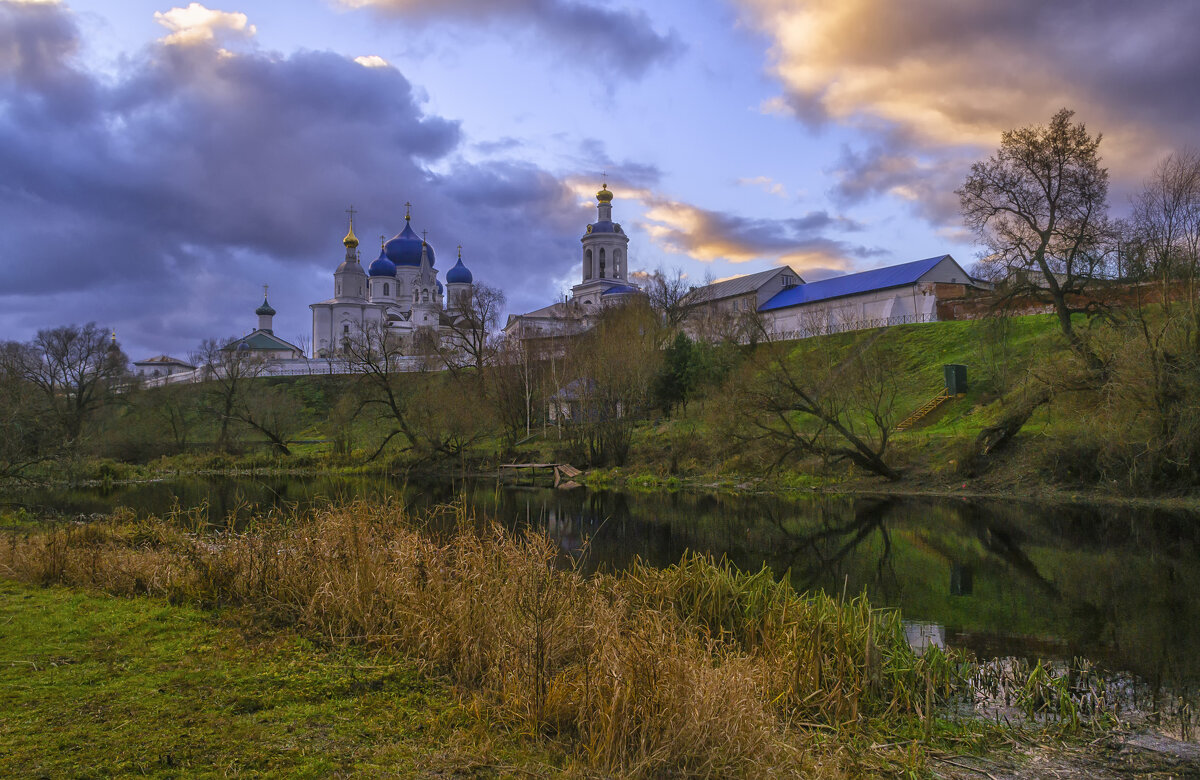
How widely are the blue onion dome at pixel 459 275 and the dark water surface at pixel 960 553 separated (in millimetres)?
63263

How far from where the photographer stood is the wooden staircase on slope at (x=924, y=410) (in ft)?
116

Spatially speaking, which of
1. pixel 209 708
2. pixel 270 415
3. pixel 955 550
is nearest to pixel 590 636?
pixel 209 708

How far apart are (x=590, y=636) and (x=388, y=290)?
8793 cm

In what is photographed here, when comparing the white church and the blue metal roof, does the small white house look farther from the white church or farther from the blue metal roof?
the blue metal roof

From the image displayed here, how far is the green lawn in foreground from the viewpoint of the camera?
4434mm

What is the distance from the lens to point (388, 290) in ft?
296

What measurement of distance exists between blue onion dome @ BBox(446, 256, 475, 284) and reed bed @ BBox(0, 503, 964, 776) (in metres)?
80.4

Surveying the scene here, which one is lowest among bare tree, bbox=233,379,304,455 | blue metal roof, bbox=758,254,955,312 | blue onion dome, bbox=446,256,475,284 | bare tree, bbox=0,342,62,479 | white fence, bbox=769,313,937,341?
bare tree, bbox=0,342,62,479

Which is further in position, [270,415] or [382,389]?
[270,415]

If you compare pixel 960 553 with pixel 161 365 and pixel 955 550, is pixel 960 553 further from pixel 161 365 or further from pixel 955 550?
pixel 161 365

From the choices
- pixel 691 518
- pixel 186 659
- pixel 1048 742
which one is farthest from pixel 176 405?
pixel 1048 742

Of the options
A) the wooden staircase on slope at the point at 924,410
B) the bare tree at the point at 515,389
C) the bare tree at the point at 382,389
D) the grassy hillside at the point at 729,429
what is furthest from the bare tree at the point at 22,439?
the wooden staircase on slope at the point at 924,410

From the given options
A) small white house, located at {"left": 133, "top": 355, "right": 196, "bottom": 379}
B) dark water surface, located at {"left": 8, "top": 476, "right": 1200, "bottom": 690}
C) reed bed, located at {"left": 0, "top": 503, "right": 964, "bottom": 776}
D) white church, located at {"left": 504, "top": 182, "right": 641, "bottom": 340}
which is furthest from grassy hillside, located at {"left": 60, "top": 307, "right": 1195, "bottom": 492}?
small white house, located at {"left": 133, "top": 355, "right": 196, "bottom": 379}

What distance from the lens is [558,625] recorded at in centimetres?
600
